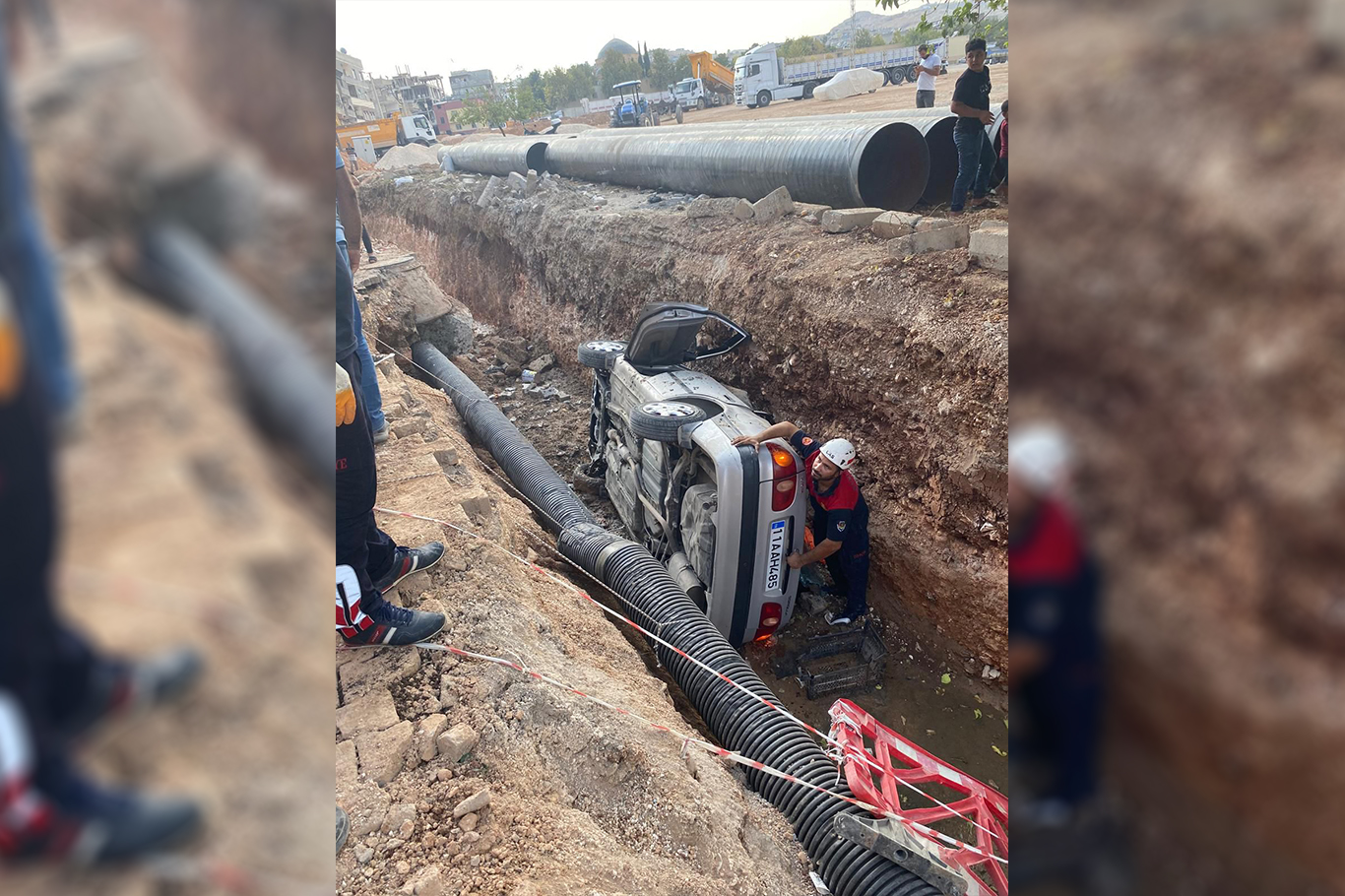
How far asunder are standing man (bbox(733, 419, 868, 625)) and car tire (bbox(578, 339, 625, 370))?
2027 mm

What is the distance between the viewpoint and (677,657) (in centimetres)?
446

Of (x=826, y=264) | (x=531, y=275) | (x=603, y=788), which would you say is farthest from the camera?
(x=531, y=275)

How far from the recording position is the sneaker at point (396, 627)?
10.4 ft

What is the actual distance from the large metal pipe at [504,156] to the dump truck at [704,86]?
12793 mm
